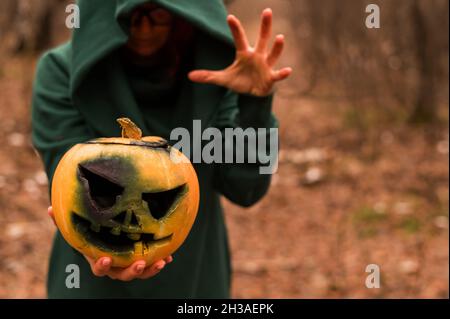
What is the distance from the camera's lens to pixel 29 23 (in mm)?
8562

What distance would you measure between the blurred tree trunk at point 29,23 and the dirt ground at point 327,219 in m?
1.26

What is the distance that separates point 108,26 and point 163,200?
0.64 m

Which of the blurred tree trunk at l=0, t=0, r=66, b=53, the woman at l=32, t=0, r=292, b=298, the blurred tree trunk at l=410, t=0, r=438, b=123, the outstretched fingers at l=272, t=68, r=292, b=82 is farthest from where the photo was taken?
the blurred tree trunk at l=0, t=0, r=66, b=53

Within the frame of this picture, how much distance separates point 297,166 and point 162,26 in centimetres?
466

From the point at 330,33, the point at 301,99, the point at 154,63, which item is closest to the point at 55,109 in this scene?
the point at 154,63

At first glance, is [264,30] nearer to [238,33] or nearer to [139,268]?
[238,33]

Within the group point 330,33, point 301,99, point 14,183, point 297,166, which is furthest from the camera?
point 301,99

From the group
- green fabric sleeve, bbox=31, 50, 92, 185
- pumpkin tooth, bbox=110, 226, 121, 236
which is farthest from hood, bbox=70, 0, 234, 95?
pumpkin tooth, bbox=110, 226, 121, 236

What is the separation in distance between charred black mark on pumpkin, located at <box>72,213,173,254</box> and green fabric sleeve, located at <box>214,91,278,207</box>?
0.55m

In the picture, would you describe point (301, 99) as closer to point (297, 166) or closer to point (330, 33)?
point (330, 33)

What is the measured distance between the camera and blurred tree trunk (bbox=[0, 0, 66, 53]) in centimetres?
813

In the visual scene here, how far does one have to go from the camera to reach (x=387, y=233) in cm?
491

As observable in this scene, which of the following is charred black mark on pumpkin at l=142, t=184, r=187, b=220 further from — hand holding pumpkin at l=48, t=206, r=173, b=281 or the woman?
the woman

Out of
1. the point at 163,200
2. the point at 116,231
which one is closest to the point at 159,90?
the point at 163,200
